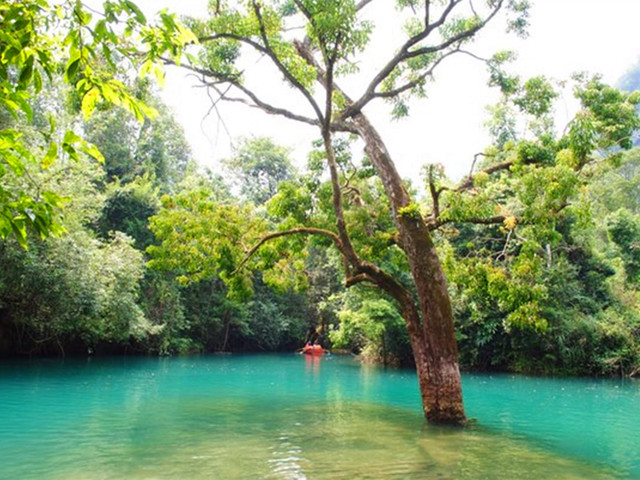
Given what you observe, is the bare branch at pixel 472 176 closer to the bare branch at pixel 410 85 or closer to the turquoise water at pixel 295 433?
the bare branch at pixel 410 85

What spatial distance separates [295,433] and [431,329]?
2.96 metres

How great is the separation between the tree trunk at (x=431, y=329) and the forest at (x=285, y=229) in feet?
0.94

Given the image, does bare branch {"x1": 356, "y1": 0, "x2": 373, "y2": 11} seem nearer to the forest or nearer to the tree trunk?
the forest

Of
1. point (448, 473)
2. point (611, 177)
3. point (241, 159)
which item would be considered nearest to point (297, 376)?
point (448, 473)

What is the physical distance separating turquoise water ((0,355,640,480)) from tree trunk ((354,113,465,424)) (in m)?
0.49

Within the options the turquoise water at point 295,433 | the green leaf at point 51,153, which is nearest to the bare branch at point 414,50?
the turquoise water at point 295,433

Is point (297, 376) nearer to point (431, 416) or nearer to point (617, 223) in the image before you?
point (431, 416)

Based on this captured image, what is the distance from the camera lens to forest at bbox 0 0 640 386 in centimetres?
258

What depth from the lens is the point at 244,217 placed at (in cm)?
1104

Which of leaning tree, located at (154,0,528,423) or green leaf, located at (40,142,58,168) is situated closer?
green leaf, located at (40,142,58,168)

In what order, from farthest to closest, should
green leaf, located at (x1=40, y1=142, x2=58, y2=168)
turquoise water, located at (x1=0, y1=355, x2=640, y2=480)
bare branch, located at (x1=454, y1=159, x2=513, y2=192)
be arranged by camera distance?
bare branch, located at (x1=454, y1=159, x2=513, y2=192), turquoise water, located at (x1=0, y1=355, x2=640, y2=480), green leaf, located at (x1=40, y1=142, x2=58, y2=168)

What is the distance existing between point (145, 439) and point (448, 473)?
4.43 metres

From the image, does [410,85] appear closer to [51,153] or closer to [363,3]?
[363,3]

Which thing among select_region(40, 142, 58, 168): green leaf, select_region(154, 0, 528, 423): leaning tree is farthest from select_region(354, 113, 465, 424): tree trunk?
select_region(40, 142, 58, 168): green leaf
